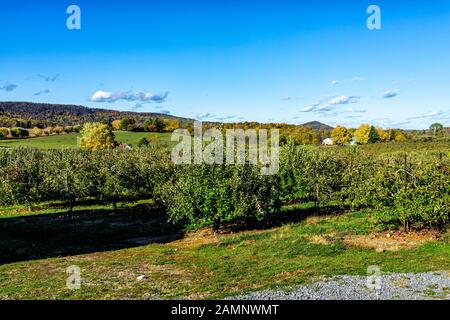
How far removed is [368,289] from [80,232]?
25.1 meters

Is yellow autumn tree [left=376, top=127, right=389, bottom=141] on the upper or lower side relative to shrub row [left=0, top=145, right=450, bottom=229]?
A: upper

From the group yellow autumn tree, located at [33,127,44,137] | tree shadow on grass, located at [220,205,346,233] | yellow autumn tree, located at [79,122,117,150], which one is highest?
yellow autumn tree, located at [33,127,44,137]

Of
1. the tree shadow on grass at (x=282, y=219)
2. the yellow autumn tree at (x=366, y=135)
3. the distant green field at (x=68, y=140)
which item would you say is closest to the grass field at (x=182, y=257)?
the tree shadow on grass at (x=282, y=219)

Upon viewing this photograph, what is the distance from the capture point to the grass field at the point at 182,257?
16344 mm

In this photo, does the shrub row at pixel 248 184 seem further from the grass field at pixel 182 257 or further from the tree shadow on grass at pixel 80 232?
the grass field at pixel 182 257

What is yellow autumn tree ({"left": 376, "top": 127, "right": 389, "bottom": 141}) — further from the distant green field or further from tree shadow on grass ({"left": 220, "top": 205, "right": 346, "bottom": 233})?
tree shadow on grass ({"left": 220, "top": 205, "right": 346, "bottom": 233})

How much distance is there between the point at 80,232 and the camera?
32469mm

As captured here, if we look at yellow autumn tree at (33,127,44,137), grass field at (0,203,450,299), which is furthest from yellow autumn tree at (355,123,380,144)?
yellow autumn tree at (33,127,44,137)

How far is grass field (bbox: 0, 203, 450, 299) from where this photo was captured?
1634cm

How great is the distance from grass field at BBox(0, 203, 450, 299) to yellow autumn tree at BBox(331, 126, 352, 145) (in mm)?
109586

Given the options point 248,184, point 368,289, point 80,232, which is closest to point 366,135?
point 248,184

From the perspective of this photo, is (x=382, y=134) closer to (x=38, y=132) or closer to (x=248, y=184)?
(x=248, y=184)

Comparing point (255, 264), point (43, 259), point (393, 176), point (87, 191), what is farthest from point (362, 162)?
point (43, 259)
